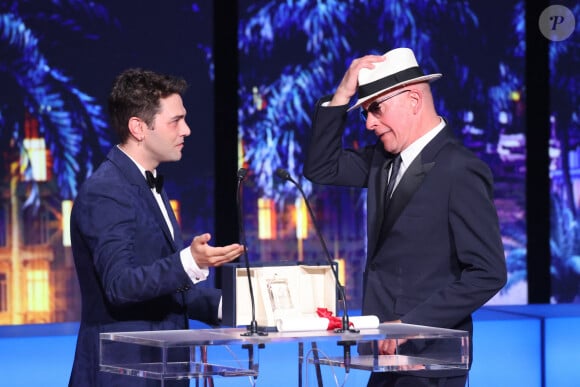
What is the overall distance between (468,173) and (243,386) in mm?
901

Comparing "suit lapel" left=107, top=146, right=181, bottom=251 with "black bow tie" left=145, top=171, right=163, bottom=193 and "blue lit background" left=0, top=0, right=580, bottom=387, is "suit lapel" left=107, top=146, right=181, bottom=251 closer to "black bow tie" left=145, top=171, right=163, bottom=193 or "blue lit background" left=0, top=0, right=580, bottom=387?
"black bow tie" left=145, top=171, right=163, bottom=193

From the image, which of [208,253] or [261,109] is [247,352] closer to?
[208,253]

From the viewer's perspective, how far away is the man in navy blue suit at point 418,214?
10.1 feet

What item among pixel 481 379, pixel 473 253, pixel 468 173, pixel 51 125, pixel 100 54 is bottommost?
pixel 481 379

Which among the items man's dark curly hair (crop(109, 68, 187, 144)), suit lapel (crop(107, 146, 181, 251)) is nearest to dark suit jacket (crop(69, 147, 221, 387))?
suit lapel (crop(107, 146, 181, 251))

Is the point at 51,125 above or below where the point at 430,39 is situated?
below

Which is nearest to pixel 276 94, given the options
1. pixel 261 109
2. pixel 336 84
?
pixel 261 109

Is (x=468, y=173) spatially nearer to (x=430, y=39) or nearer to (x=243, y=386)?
(x=243, y=386)

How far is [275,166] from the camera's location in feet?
20.7

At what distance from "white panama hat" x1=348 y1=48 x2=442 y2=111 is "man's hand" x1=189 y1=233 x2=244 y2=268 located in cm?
73

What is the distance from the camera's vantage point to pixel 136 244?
311 centimetres

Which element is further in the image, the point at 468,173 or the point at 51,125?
the point at 51,125

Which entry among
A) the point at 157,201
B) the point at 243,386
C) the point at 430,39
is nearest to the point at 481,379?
the point at 243,386

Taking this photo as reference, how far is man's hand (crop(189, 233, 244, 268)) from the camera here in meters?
2.82
